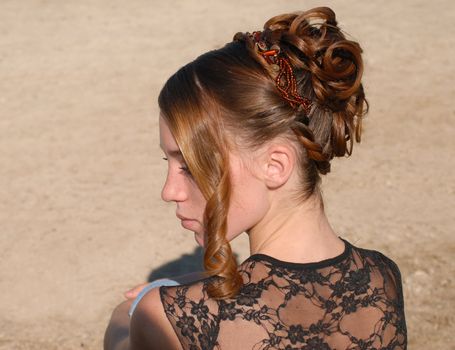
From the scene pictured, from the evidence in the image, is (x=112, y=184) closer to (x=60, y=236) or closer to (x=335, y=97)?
(x=60, y=236)

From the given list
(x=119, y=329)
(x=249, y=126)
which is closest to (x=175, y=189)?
(x=249, y=126)

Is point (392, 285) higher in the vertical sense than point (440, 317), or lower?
higher

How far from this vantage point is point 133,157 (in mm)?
6172

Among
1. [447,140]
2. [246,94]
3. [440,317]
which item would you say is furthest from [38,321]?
[447,140]

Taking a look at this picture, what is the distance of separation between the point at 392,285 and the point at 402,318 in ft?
0.41

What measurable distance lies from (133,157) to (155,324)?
13.2 ft

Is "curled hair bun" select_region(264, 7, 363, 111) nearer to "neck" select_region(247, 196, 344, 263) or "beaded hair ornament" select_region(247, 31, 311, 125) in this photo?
"beaded hair ornament" select_region(247, 31, 311, 125)

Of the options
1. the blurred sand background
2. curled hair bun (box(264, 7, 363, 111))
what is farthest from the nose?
the blurred sand background

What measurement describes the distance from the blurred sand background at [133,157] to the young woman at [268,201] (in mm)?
2084

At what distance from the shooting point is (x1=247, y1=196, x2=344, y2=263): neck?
2.39 metres

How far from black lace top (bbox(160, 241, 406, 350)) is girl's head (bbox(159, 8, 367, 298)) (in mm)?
65

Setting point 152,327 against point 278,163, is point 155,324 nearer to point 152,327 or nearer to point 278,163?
point 152,327

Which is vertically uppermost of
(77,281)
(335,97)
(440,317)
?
(335,97)

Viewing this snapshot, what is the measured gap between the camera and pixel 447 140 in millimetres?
6414
